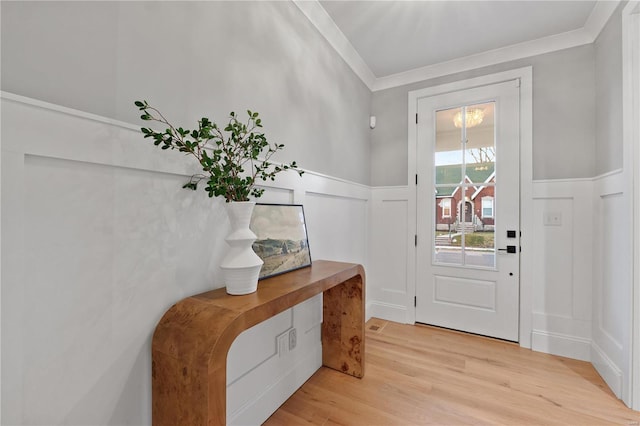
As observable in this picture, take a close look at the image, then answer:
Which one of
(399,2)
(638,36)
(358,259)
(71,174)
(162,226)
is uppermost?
(399,2)

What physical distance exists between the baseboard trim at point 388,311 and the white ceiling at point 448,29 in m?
2.20

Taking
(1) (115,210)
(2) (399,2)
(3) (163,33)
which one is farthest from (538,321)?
(3) (163,33)

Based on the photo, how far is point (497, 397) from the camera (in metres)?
1.66

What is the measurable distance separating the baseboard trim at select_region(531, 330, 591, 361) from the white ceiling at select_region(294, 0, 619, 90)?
220cm

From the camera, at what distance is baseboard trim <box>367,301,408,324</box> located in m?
2.74

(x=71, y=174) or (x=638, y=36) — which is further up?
(x=638, y=36)

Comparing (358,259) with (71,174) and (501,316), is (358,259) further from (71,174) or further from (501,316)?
(71,174)

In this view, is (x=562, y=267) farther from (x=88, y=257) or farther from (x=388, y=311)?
(x=88, y=257)

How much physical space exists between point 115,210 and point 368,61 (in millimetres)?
2378

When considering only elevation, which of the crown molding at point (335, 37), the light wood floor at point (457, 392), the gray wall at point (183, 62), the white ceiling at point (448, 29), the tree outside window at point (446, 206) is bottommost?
the light wood floor at point (457, 392)

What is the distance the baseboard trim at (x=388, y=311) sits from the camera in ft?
9.00

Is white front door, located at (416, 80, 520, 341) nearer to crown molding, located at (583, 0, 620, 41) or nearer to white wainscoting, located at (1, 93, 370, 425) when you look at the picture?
crown molding, located at (583, 0, 620, 41)

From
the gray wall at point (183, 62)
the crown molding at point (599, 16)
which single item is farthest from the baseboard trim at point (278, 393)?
the crown molding at point (599, 16)

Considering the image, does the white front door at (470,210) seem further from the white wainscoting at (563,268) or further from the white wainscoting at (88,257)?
the white wainscoting at (88,257)
